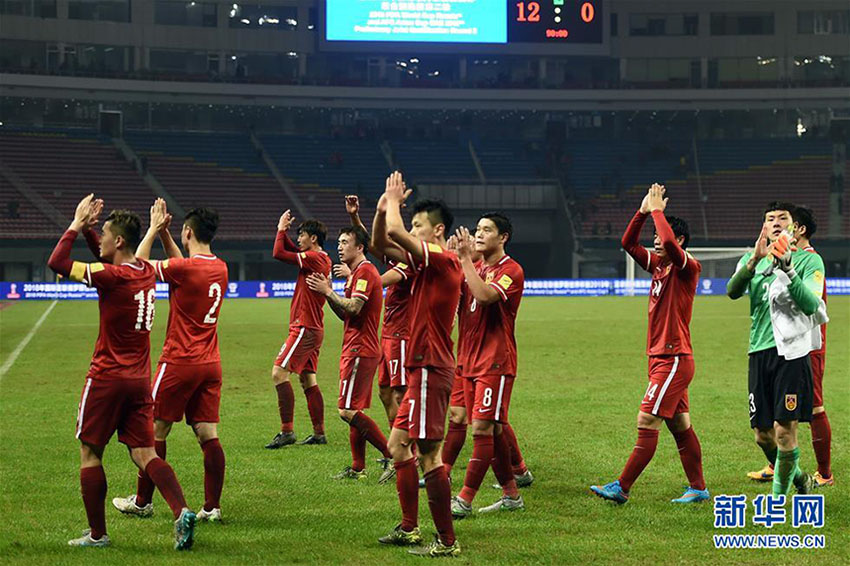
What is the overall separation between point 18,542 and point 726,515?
5.76 meters

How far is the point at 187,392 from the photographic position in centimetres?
928

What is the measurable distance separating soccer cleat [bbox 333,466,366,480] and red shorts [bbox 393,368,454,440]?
3105 mm

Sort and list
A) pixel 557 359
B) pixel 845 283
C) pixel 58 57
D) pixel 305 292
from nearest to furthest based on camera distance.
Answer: pixel 305 292
pixel 557 359
pixel 845 283
pixel 58 57

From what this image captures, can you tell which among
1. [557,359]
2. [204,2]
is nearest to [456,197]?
[204,2]

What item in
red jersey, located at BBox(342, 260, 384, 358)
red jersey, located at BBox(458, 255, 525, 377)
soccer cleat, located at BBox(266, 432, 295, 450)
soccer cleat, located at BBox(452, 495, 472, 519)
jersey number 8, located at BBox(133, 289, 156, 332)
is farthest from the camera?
soccer cleat, located at BBox(266, 432, 295, 450)

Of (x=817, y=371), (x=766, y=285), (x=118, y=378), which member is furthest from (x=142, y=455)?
(x=817, y=371)

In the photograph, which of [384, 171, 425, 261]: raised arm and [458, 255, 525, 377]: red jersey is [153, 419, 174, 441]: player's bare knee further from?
[384, 171, 425, 261]: raised arm

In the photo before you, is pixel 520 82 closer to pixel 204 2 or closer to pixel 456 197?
pixel 456 197

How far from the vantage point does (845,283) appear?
167 feet

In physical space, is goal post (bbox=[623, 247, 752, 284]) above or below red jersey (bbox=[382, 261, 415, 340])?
below

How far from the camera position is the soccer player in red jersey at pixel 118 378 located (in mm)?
8344

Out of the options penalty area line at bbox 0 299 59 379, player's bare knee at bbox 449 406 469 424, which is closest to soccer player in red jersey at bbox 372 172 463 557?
player's bare knee at bbox 449 406 469 424

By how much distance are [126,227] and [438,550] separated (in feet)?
11.3

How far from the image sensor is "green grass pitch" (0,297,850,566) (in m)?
8.24
